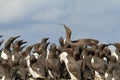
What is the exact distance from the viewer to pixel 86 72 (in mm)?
32281

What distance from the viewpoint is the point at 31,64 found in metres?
34.0

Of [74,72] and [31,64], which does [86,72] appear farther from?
[31,64]

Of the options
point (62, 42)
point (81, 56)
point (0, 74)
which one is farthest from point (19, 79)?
point (62, 42)

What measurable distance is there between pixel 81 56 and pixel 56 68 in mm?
2550

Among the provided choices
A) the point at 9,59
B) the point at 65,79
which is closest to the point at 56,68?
the point at 65,79

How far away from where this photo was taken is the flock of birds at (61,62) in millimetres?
32031

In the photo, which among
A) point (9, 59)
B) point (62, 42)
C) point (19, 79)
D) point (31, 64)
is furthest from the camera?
point (62, 42)

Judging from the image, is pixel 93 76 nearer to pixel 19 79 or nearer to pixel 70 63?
pixel 70 63

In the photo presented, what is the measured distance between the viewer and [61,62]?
1328 inches

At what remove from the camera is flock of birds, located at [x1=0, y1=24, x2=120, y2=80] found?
32031 millimetres

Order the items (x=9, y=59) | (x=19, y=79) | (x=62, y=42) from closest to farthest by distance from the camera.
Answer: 1. (x=19, y=79)
2. (x=9, y=59)
3. (x=62, y=42)

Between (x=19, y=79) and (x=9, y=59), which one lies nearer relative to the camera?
(x=19, y=79)

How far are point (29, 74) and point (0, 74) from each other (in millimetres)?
1539

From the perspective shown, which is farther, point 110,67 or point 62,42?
point 62,42
